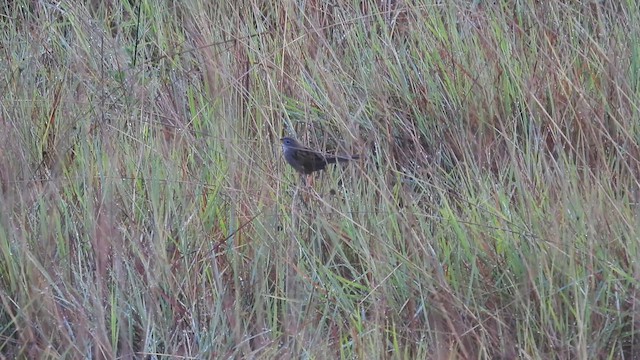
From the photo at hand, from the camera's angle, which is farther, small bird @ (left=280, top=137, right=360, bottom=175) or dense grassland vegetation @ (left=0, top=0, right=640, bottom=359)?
small bird @ (left=280, top=137, right=360, bottom=175)

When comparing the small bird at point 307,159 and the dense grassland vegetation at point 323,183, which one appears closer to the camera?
the dense grassland vegetation at point 323,183

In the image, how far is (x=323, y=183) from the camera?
3.18 metres

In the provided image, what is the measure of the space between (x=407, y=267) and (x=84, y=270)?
73cm

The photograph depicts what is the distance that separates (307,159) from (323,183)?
9cm

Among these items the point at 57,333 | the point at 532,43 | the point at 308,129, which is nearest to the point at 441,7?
the point at 532,43

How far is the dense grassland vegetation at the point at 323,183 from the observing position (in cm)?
240

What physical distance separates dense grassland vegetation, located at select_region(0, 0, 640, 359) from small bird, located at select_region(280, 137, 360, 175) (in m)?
0.05

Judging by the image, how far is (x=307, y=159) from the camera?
3.13 metres

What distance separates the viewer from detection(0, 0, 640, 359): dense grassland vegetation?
7.89 feet

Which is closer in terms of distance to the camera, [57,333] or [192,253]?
[57,333]

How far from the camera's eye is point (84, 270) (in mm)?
2641

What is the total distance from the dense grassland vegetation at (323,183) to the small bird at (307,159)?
0.15 feet

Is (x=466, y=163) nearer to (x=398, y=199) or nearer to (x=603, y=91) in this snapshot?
(x=398, y=199)

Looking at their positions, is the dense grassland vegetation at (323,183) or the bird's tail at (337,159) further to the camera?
the bird's tail at (337,159)
